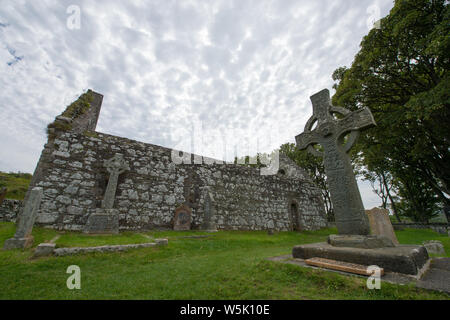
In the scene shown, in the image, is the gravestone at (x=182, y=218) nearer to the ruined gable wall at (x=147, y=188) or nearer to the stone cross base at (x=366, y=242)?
the ruined gable wall at (x=147, y=188)

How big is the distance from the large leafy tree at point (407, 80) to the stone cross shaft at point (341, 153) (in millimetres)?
4575

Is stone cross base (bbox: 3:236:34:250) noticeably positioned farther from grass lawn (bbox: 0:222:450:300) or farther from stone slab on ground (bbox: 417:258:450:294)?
stone slab on ground (bbox: 417:258:450:294)

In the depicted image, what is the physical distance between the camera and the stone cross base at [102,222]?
248 inches

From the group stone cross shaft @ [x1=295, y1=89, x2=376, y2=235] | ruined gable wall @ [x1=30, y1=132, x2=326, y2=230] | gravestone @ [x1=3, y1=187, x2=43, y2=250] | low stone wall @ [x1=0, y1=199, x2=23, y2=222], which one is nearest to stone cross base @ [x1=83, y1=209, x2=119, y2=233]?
ruined gable wall @ [x1=30, y1=132, x2=326, y2=230]

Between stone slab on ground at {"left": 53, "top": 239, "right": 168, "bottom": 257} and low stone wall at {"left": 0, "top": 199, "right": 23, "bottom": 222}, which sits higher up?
low stone wall at {"left": 0, "top": 199, "right": 23, "bottom": 222}

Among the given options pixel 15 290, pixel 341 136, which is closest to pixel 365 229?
pixel 341 136

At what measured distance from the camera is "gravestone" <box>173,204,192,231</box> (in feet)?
28.3

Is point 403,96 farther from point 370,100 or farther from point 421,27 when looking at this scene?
point 421,27

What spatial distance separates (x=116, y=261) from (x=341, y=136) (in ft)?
21.6

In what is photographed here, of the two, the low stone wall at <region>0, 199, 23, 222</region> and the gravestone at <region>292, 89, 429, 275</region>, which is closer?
the gravestone at <region>292, 89, 429, 275</region>

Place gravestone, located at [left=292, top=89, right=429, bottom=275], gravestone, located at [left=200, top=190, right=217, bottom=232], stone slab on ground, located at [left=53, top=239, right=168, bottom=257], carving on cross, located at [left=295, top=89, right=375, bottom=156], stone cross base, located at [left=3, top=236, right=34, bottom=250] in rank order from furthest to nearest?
gravestone, located at [left=200, top=190, right=217, bottom=232]
carving on cross, located at [left=295, top=89, right=375, bottom=156]
stone cross base, located at [left=3, top=236, right=34, bottom=250]
stone slab on ground, located at [left=53, top=239, right=168, bottom=257]
gravestone, located at [left=292, top=89, right=429, bottom=275]

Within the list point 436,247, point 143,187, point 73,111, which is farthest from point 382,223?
point 73,111

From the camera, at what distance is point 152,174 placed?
8.92 m
